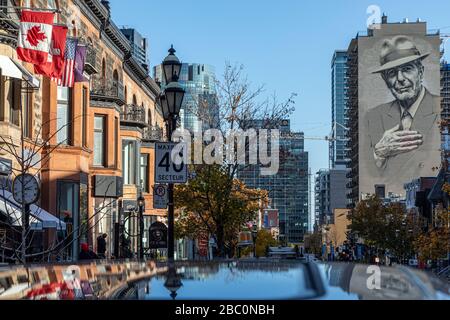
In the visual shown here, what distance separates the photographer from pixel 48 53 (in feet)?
85.8

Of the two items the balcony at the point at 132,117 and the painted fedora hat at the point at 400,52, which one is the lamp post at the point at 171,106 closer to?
the balcony at the point at 132,117

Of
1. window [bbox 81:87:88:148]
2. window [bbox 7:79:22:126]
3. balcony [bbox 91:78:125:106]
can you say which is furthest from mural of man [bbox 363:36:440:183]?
window [bbox 7:79:22:126]

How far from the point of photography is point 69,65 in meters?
27.5

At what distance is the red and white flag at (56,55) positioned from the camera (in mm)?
26500

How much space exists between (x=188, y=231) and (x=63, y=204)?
523cm

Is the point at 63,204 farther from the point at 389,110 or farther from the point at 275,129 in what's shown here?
the point at 389,110

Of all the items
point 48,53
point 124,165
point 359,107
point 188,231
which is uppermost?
point 359,107

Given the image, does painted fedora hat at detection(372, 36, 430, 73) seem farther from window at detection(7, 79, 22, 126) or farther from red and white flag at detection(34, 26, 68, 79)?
red and white flag at detection(34, 26, 68, 79)

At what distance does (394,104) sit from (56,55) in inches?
4719

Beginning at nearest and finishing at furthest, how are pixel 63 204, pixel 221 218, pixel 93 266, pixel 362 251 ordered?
pixel 93 266 < pixel 221 218 < pixel 63 204 < pixel 362 251

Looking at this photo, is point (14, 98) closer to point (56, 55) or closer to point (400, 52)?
Result: point (56, 55)

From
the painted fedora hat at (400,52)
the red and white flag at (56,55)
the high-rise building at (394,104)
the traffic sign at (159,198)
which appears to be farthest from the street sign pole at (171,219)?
the painted fedora hat at (400,52)

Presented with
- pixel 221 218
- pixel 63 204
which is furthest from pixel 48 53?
pixel 63 204
